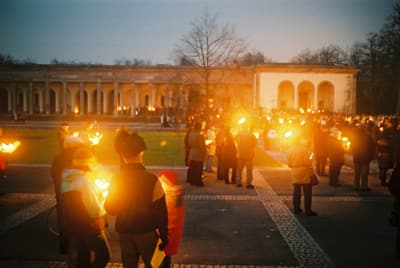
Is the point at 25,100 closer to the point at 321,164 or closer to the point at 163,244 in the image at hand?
the point at 321,164

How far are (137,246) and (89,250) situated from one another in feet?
1.97

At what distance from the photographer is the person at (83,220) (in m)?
4.52

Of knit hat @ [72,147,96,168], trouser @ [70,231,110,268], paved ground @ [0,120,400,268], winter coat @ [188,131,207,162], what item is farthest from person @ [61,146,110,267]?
winter coat @ [188,131,207,162]

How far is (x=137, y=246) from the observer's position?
4.37 meters

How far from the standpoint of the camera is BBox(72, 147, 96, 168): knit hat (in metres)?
4.79

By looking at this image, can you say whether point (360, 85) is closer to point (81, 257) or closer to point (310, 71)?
point (310, 71)

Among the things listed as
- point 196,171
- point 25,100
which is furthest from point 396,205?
point 25,100

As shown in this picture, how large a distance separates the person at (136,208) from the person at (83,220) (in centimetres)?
29

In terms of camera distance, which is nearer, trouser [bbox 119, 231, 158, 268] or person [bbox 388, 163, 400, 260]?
trouser [bbox 119, 231, 158, 268]

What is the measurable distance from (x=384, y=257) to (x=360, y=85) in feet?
209

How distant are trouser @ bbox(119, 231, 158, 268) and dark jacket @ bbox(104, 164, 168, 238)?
0.21ft

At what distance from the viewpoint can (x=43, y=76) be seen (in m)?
72.8

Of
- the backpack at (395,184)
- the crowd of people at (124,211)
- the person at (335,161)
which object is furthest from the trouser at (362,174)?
the crowd of people at (124,211)

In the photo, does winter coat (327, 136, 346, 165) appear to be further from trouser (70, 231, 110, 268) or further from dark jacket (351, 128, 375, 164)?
trouser (70, 231, 110, 268)
